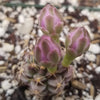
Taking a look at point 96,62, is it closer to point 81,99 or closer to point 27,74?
point 81,99

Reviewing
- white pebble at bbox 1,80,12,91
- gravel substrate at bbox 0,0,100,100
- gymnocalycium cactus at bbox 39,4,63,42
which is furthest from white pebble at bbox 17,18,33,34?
gymnocalycium cactus at bbox 39,4,63,42

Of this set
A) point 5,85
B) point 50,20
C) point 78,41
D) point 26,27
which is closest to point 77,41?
point 78,41

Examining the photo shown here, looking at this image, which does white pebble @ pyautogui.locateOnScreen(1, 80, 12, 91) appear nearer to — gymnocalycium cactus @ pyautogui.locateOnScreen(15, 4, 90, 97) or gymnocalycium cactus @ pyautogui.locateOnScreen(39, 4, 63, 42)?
gymnocalycium cactus @ pyautogui.locateOnScreen(15, 4, 90, 97)

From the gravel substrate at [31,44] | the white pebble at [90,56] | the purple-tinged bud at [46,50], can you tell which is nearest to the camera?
the purple-tinged bud at [46,50]

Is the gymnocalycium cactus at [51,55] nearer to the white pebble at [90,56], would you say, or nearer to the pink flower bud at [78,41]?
the pink flower bud at [78,41]

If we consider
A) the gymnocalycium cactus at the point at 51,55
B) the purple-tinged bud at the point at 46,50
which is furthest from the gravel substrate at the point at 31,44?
the purple-tinged bud at the point at 46,50

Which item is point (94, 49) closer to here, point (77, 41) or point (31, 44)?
point (31, 44)

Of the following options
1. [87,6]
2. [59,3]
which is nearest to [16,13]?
[59,3]
